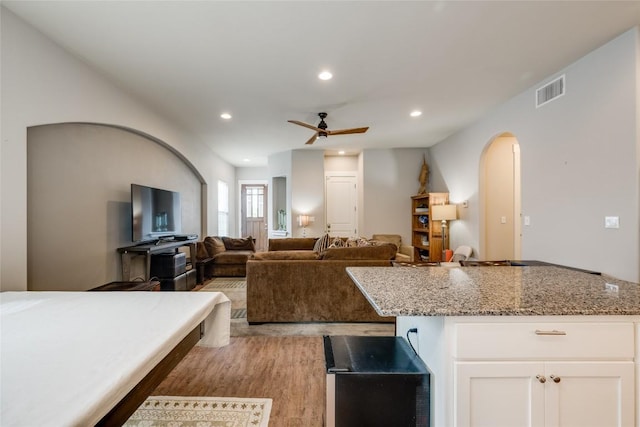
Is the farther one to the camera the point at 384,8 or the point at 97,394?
the point at 384,8

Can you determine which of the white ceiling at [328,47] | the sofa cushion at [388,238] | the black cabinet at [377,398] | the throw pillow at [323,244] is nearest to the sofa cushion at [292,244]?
the throw pillow at [323,244]

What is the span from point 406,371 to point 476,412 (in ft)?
0.95

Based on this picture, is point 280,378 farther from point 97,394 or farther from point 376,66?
point 376,66

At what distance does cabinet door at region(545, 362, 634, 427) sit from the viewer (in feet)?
3.85

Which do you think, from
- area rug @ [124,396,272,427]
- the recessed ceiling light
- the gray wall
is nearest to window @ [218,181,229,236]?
the gray wall

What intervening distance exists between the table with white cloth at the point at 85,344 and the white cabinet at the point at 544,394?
113cm

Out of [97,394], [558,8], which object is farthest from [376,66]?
[97,394]

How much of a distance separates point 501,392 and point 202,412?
180 centimetres

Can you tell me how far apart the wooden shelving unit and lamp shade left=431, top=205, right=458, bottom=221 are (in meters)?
0.29

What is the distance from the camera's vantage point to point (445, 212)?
5414mm

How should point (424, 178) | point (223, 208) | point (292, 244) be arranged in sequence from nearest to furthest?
Result: point (292, 244)
point (424, 178)
point (223, 208)

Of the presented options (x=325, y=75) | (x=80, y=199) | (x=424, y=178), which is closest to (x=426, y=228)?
(x=424, y=178)

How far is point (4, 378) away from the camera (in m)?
0.78

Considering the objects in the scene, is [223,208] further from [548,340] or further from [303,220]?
[548,340]
